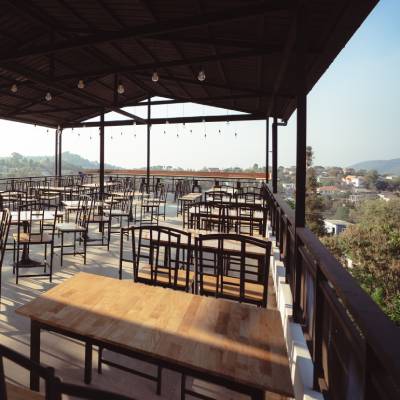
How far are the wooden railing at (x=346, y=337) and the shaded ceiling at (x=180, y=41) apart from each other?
205 centimetres

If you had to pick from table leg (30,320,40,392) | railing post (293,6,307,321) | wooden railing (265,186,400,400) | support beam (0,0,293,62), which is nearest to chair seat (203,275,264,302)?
wooden railing (265,186,400,400)

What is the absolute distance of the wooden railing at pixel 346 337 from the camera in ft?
2.52

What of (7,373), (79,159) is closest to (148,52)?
(7,373)

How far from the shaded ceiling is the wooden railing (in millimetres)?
2051

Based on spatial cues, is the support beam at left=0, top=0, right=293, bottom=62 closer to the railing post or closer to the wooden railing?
the railing post

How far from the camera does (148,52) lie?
23.0 feet

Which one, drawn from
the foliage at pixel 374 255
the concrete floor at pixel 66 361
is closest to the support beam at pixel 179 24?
the concrete floor at pixel 66 361

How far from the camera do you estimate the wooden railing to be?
2.52 feet

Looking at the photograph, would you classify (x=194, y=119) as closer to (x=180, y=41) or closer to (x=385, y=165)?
(x=180, y=41)

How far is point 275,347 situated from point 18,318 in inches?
103

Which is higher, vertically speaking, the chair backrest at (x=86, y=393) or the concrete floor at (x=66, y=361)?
the chair backrest at (x=86, y=393)

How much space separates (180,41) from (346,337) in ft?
16.4

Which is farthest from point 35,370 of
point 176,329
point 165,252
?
point 165,252

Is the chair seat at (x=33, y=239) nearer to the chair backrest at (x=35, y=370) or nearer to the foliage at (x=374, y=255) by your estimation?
the chair backrest at (x=35, y=370)
